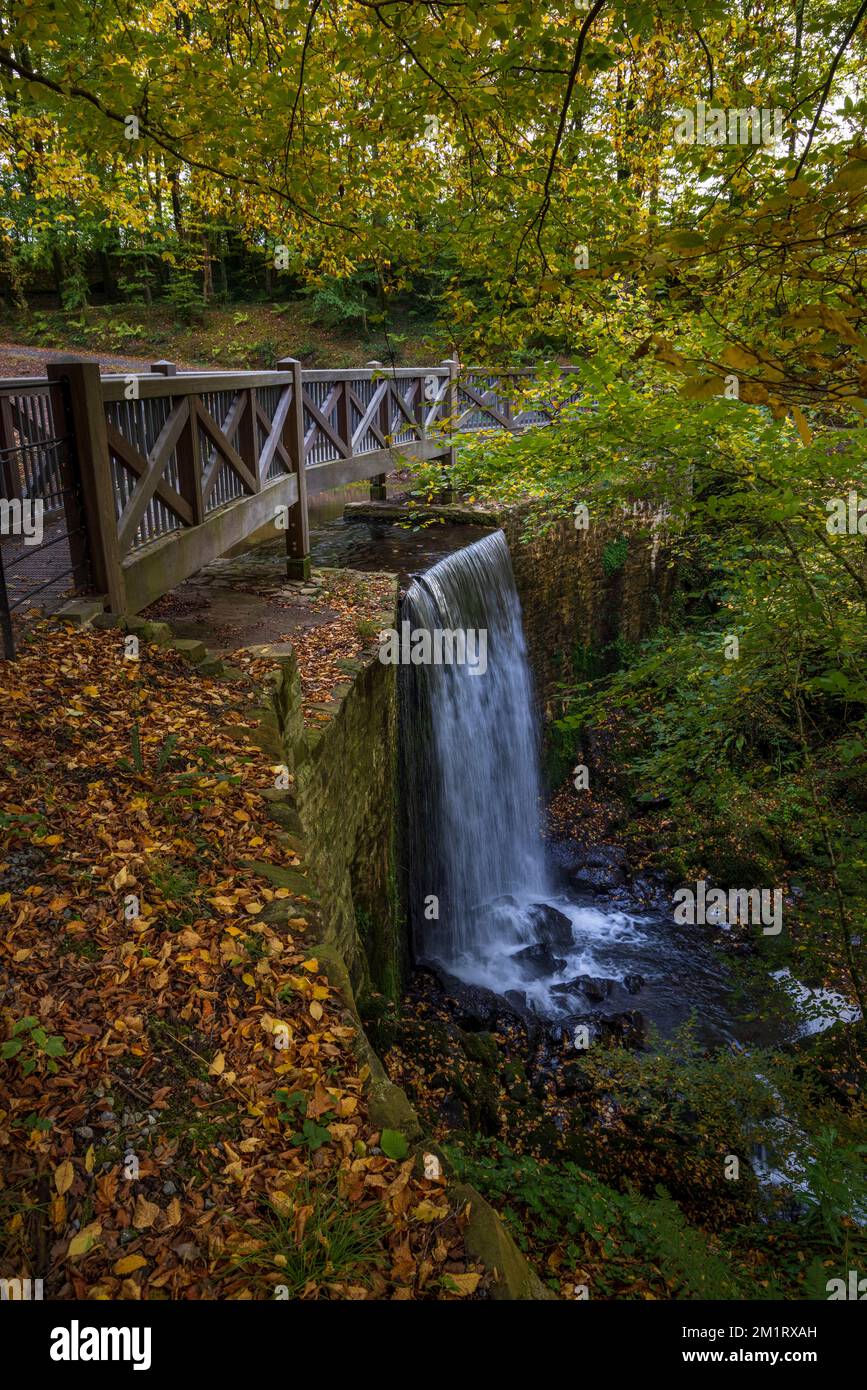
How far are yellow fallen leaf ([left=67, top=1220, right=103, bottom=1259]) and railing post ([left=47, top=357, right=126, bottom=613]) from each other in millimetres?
4179

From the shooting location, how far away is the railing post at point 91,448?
4.93 meters

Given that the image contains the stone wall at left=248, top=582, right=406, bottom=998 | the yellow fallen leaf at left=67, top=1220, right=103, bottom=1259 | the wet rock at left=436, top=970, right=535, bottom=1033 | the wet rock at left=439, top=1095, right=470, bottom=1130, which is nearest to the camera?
the yellow fallen leaf at left=67, top=1220, right=103, bottom=1259

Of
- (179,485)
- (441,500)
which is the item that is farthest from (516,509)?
(179,485)

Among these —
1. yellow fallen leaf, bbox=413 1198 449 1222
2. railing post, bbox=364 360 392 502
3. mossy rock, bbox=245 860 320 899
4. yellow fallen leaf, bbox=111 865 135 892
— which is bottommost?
yellow fallen leaf, bbox=413 1198 449 1222

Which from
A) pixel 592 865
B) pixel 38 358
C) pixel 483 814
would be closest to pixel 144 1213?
pixel 483 814

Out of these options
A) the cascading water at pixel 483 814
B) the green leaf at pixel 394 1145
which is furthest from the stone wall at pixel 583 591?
the green leaf at pixel 394 1145

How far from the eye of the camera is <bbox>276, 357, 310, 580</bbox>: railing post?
9.06 m

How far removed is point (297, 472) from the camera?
927cm

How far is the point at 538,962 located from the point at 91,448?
8280 millimetres

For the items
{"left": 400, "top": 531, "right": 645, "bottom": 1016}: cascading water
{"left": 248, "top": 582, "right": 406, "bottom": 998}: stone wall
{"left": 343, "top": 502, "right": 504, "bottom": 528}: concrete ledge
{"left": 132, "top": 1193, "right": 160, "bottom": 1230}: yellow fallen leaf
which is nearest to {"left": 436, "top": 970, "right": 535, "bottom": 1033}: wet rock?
{"left": 400, "top": 531, "right": 645, "bottom": 1016}: cascading water

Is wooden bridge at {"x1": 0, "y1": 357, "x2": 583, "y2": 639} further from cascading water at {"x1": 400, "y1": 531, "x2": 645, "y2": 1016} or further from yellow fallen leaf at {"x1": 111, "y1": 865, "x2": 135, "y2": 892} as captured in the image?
yellow fallen leaf at {"x1": 111, "y1": 865, "x2": 135, "y2": 892}

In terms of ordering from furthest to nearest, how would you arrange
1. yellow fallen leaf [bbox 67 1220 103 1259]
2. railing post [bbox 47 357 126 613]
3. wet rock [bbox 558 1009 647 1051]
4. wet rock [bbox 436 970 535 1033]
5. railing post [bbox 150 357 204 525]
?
wet rock [bbox 558 1009 647 1051] → wet rock [bbox 436 970 535 1033] → railing post [bbox 150 357 204 525] → railing post [bbox 47 357 126 613] → yellow fallen leaf [bbox 67 1220 103 1259]

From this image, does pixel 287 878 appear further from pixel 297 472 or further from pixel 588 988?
pixel 588 988
